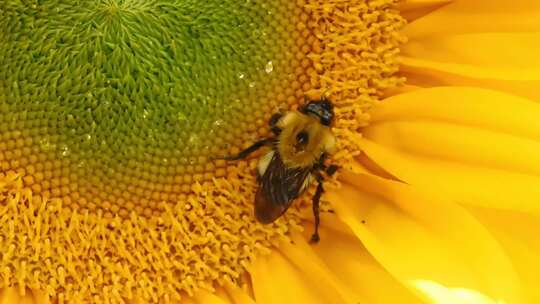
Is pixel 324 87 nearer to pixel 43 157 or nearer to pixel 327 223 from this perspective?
pixel 327 223

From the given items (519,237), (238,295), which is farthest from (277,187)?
(519,237)

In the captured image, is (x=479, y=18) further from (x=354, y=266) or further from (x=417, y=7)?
(x=354, y=266)

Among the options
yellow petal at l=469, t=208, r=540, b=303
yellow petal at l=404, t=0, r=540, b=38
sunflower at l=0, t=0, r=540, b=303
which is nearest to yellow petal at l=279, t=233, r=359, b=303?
sunflower at l=0, t=0, r=540, b=303

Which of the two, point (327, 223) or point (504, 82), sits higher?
point (504, 82)

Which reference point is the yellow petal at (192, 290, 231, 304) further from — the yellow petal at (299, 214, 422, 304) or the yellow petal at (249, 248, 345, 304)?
the yellow petal at (299, 214, 422, 304)

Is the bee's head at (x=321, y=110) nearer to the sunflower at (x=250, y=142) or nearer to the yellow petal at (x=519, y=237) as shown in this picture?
the sunflower at (x=250, y=142)

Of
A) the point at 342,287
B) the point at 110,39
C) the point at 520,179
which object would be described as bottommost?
the point at 342,287

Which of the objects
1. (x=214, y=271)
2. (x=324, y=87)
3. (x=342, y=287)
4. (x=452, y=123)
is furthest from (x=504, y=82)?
(x=214, y=271)
